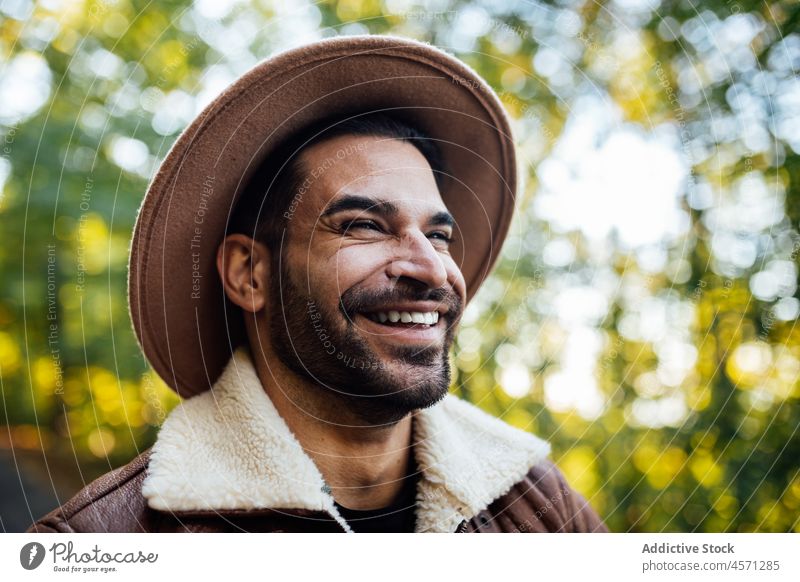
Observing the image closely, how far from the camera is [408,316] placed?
0.81 meters

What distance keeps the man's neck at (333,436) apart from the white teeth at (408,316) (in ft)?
0.37

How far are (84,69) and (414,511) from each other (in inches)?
36.9

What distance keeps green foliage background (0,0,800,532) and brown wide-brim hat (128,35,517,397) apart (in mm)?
264

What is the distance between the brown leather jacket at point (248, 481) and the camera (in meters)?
0.74

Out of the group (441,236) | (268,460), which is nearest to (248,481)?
(268,460)

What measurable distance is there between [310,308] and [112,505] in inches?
12.2

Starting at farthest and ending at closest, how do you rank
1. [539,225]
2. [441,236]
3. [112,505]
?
1. [539,225]
2. [441,236]
3. [112,505]

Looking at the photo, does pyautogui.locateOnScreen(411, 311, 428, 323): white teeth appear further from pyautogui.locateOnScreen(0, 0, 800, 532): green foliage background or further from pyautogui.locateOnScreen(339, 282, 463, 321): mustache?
pyautogui.locateOnScreen(0, 0, 800, 532): green foliage background

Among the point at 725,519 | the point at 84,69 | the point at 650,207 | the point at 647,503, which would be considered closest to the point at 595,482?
the point at 647,503
